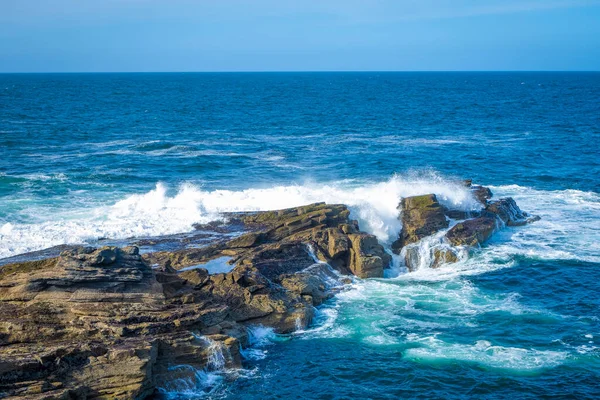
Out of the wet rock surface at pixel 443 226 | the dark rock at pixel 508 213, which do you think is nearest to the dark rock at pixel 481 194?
the wet rock surface at pixel 443 226

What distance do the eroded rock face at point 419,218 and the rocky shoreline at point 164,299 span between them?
505mm

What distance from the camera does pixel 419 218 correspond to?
136 feet

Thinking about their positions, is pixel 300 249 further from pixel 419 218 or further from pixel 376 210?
pixel 419 218

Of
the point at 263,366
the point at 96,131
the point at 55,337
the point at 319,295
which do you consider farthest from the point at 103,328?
the point at 96,131

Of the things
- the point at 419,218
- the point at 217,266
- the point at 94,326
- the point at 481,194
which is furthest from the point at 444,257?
the point at 94,326

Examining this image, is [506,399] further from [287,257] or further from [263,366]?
[287,257]

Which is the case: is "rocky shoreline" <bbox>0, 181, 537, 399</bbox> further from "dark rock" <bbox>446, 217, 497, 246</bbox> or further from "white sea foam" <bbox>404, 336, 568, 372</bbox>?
"white sea foam" <bbox>404, 336, 568, 372</bbox>

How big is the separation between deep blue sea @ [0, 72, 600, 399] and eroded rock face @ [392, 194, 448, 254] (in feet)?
2.64

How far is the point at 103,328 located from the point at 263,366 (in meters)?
6.38

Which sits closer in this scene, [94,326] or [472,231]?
[94,326]

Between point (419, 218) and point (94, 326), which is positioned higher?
point (419, 218)

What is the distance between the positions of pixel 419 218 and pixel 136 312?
71.2ft

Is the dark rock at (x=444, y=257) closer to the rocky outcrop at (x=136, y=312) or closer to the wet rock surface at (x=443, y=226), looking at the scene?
the wet rock surface at (x=443, y=226)

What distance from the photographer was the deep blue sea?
993 inches
